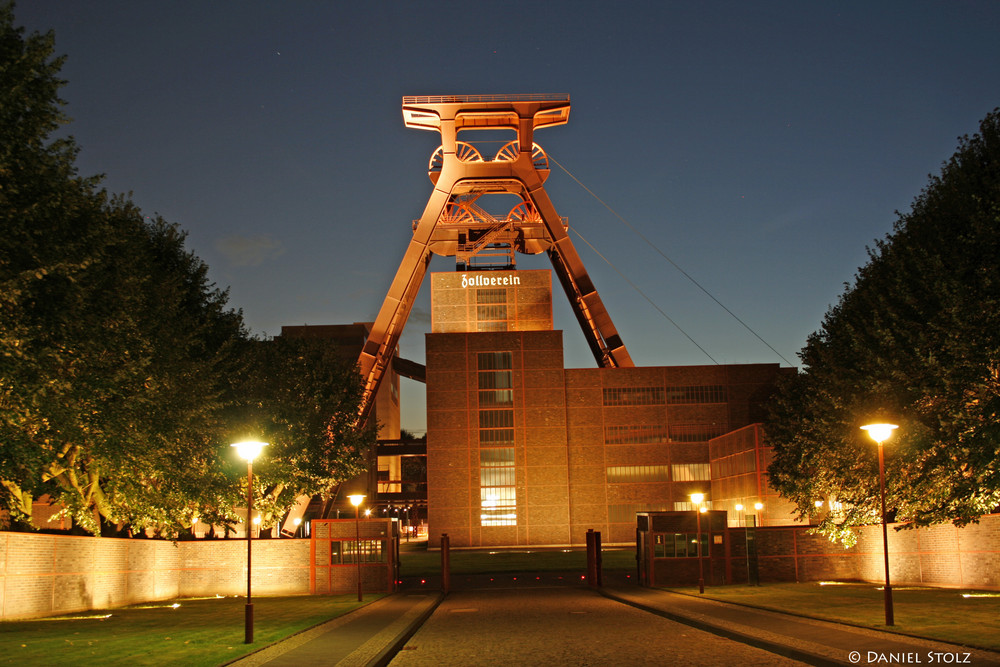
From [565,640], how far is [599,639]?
706 millimetres

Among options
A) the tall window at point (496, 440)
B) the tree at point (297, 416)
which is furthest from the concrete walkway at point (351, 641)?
the tall window at point (496, 440)

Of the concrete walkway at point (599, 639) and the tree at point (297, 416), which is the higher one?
the tree at point (297, 416)

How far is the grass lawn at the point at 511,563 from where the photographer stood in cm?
5472

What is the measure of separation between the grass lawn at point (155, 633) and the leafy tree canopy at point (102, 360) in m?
3.55

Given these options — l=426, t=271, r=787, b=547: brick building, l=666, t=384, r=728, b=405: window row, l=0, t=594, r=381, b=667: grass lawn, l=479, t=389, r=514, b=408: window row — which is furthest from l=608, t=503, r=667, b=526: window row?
l=0, t=594, r=381, b=667: grass lawn

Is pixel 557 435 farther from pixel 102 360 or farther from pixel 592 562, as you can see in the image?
pixel 102 360

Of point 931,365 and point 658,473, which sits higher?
point 931,365

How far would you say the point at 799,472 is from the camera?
145 ft

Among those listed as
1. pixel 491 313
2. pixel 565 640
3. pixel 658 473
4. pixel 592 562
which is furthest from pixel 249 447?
pixel 491 313

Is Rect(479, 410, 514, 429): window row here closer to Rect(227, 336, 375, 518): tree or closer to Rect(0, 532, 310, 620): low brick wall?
Rect(227, 336, 375, 518): tree

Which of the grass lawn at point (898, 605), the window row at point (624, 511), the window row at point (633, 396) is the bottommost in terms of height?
the window row at point (624, 511)

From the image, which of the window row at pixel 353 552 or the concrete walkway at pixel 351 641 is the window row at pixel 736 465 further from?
the concrete walkway at pixel 351 641

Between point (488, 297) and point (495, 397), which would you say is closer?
point (495, 397)

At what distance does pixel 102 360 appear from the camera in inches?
860
